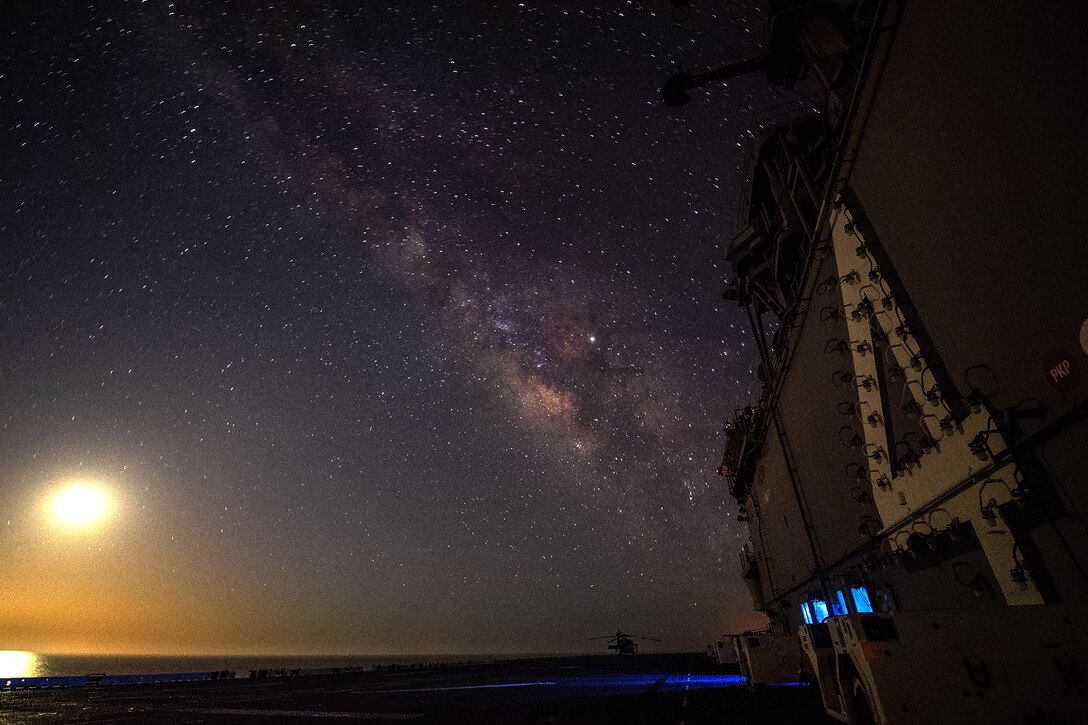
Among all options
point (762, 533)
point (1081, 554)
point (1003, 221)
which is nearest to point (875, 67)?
point (1003, 221)

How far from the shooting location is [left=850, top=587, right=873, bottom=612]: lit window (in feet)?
44.5

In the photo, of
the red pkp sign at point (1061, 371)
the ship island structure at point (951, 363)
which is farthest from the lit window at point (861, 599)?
the red pkp sign at point (1061, 371)

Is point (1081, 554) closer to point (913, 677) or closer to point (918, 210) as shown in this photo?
point (913, 677)

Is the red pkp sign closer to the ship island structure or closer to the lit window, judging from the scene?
the ship island structure

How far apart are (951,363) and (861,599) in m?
9.20

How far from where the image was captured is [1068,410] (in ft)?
19.6

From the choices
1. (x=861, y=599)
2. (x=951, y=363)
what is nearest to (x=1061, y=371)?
(x=951, y=363)

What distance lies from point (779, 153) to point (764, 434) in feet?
45.4

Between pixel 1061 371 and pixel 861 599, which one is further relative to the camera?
pixel 861 599

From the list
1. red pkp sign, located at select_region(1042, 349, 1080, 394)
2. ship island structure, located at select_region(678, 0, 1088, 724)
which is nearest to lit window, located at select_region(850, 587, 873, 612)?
ship island structure, located at select_region(678, 0, 1088, 724)

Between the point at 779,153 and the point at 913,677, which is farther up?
the point at 779,153

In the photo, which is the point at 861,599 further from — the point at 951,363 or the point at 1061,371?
the point at 1061,371

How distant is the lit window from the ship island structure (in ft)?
0.29

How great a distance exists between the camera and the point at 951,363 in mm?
8414
